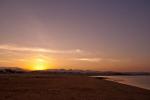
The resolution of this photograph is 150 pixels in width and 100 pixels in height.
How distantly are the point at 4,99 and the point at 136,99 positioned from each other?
10432mm

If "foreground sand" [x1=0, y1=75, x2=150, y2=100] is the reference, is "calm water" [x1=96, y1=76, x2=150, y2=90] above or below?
above

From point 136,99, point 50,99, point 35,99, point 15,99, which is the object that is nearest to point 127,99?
point 136,99

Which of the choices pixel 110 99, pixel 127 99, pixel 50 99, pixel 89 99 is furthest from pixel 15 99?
pixel 127 99

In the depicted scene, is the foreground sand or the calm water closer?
the foreground sand

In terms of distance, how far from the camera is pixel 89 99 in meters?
18.4

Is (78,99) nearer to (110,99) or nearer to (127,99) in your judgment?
(110,99)

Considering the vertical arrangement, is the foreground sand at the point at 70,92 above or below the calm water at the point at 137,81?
below

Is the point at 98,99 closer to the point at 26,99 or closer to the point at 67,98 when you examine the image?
the point at 67,98

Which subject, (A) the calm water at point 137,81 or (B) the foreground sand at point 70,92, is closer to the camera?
(B) the foreground sand at point 70,92

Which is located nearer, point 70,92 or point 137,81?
point 70,92

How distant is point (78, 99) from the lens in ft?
60.2

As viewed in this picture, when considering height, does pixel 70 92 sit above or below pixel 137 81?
below

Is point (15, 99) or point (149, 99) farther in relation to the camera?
point (149, 99)

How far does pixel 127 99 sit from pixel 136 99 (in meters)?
0.73
